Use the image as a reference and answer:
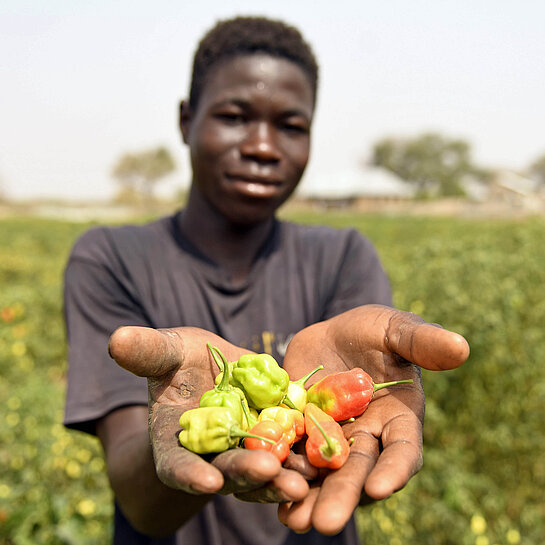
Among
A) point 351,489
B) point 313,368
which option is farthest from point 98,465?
point 351,489

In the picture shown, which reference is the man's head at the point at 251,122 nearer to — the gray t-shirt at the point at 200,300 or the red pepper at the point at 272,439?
the gray t-shirt at the point at 200,300

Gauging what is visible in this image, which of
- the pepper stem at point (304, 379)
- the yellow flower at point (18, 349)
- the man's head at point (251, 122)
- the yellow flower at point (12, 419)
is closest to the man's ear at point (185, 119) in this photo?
the man's head at point (251, 122)

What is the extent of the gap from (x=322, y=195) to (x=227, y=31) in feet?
200

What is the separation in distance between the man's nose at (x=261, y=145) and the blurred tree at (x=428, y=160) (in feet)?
270

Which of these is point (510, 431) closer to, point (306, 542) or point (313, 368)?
point (306, 542)

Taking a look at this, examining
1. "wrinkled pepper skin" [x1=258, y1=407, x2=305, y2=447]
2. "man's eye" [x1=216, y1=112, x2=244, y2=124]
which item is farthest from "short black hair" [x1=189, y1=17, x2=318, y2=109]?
"wrinkled pepper skin" [x1=258, y1=407, x2=305, y2=447]

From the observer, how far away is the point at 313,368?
1905 millimetres

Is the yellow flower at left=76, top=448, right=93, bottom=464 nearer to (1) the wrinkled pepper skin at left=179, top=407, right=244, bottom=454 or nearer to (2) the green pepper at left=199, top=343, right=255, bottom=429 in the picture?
(2) the green pepper at left=199, top=343, right=255, bottom=429

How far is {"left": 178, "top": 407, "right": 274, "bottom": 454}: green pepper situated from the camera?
4.51 ft

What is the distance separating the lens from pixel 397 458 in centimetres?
126

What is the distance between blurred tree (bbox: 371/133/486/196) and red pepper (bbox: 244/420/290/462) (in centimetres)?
8311

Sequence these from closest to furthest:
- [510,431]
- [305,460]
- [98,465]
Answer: [305,460] → [98,465] → [510,431]

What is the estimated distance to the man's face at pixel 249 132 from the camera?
2246 millimetres

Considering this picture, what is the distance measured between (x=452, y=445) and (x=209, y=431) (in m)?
3.54
